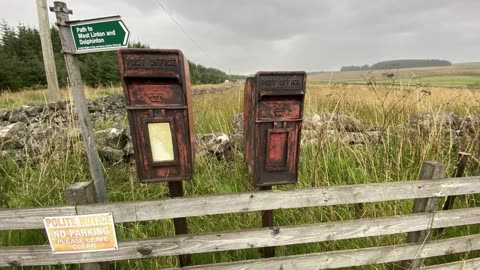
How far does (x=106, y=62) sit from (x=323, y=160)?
15.8m

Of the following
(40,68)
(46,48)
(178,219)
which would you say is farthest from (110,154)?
(40,68)

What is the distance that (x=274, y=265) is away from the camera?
170 cm

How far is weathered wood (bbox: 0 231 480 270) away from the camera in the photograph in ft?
4.87

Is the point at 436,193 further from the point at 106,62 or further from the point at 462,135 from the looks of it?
the point at 106,62

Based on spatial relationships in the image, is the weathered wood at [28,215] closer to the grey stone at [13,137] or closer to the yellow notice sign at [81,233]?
the yellow notice sign at [81,233]

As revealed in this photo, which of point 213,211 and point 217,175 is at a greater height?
point 213,211

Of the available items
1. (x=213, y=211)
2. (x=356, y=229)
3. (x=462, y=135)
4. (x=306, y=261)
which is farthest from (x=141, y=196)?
(x=462, y=135)

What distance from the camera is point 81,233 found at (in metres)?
1.45

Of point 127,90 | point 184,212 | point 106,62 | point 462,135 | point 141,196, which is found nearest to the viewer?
point 127,90

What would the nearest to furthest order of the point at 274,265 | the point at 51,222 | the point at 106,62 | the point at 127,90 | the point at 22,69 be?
the point at 127,90
the point at 51,222
the point at 274,265
the point at 106,62
the point at 22,69

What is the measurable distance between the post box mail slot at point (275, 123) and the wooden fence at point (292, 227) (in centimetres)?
15

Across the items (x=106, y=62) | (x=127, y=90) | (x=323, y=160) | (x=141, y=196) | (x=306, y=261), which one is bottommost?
(x=306, y=261)

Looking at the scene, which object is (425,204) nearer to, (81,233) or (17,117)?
(81,233)

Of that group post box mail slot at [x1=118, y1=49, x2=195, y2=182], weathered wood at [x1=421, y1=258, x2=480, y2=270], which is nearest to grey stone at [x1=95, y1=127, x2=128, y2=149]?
post box mail slot at [x1=118, y1=49, x2=195, y2=182]
